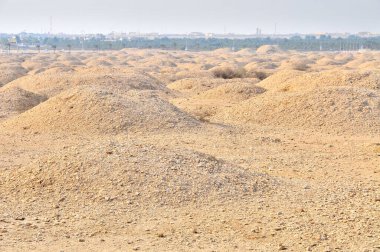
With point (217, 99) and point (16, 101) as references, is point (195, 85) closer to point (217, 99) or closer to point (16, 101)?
point (217, 99)

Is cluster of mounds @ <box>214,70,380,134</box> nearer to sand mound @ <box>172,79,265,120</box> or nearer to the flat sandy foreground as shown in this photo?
the flat sandy foreground

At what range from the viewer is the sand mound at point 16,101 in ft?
75.0

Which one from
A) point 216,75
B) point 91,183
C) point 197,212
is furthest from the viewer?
point 216,75

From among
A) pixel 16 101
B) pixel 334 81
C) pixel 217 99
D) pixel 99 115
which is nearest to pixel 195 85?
pixel 217 99

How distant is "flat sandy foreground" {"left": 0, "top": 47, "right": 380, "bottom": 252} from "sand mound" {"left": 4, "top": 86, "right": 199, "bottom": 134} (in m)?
0.04

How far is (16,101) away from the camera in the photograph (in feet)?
78.5

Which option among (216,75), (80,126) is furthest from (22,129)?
(216,75)

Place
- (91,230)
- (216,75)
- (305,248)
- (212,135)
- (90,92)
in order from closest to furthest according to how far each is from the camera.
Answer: (305,248)
(91,230)
(212,135)
(90,92)
(216,75)

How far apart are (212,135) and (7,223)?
9.54 meters

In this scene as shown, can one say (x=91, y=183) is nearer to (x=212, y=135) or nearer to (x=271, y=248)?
(x=271, y=248)

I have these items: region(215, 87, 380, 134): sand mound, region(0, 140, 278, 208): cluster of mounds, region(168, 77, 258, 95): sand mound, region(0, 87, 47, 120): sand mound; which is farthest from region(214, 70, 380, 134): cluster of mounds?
region(0, 140, 278, 208): cluster of mounds

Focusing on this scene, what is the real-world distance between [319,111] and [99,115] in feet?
22.6

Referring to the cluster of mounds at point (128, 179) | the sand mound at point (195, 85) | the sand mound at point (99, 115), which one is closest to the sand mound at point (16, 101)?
the sand mound at point (99, 115)

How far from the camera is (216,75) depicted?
41344 mm
